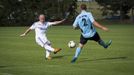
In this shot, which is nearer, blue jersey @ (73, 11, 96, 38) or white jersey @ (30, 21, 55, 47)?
blue jersey @ (73, 11, 96, 38)

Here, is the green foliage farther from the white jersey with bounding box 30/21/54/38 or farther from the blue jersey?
the blue jersey

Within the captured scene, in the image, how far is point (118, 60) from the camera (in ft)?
64.1

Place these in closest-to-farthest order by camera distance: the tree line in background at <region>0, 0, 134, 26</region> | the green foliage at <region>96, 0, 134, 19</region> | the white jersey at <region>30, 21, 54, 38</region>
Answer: the white jersey at <region>30, 21, 54, 38</region>, the tree line in background at <region>0, 0, 134, 26</region>, the green foliage at <region>96, 0, 134, 19</region>

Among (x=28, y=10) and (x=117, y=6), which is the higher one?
(x=28, y=10)

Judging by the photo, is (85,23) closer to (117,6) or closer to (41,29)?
(41,29)

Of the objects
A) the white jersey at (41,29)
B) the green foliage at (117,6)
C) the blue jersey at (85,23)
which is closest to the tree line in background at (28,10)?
the green foliage at (117,6)

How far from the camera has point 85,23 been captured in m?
18.8

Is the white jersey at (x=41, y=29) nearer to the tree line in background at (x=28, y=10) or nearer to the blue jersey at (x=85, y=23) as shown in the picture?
the blue jersey at (x=85, y=23)

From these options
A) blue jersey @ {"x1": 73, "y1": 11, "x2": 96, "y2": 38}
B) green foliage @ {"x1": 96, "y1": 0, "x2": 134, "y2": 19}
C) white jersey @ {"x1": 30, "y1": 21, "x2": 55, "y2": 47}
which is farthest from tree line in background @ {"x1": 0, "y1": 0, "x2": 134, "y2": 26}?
blue jersey @ {"x1": 73, "y1": 11, "x2": 96, "y2": 38}

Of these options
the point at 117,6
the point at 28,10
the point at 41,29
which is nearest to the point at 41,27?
the point at 41,29

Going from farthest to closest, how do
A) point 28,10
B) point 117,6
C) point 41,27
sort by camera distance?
point 117,6 < point 28,10 < point 41,27

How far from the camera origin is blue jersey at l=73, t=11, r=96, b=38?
18.7m

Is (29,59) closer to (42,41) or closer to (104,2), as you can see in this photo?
(42,41)

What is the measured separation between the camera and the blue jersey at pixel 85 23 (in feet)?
61.4
